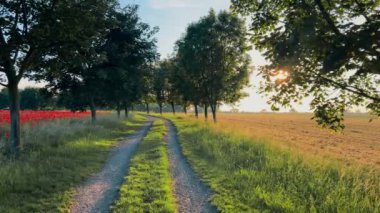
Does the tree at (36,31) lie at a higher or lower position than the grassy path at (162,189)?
higher

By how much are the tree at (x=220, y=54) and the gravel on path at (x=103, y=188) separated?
1002 inches

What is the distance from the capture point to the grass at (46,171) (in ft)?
30.2

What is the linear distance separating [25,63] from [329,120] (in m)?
12.2

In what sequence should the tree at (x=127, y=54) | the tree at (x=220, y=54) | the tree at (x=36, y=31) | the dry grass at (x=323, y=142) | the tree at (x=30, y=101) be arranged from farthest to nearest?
1. the tree at (x=30, y=101)
2. the tree at (x=220, y=54)
3. the tree at (x=127, y=54)
4. the dry grass at (x=323, y=142)
5. the tree at (x=36, y=31)

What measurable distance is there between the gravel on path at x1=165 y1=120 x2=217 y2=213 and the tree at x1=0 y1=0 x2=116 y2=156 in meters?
6.59

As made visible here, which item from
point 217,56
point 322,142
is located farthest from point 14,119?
point 322,142

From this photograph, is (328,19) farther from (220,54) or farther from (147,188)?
(220,54)

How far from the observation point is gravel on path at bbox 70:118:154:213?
9.12m

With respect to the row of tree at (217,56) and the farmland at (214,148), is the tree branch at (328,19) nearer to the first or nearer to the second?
the farmland at (214,148)

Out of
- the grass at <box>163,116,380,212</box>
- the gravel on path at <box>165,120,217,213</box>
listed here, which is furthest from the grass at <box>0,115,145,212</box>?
the grass at <box>163,116,380,212</box>

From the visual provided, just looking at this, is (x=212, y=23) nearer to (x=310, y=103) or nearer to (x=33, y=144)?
(x=33, y=144)

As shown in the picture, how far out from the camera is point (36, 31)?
13773mm

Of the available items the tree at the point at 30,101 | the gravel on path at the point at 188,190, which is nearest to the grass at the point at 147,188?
the gravel on path at the point at 188,190

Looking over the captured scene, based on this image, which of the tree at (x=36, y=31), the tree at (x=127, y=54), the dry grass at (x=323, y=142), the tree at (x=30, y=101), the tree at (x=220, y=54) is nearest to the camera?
the tree at (x=36, y=31)
